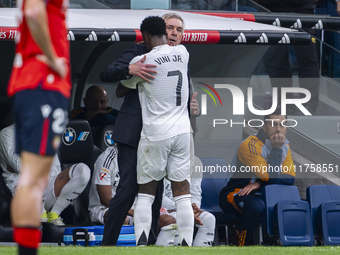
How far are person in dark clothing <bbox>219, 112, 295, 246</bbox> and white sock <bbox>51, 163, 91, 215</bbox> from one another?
57.0 inches

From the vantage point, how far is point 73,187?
25.8ft

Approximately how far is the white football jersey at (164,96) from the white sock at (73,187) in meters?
1.88

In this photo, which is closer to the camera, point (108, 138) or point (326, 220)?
point (326, 220)

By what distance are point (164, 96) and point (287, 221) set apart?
8.06 feet

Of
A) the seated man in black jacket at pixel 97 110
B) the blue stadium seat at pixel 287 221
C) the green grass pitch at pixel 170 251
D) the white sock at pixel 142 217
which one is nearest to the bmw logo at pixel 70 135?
the seated man in black jacket at pixel 97 110

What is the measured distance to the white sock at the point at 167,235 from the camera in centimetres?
736

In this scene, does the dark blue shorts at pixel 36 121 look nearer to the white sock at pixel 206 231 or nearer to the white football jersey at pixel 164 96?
the white football jersey at pixel 164 96

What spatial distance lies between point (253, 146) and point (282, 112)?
136cm

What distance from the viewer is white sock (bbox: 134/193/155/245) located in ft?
20.0

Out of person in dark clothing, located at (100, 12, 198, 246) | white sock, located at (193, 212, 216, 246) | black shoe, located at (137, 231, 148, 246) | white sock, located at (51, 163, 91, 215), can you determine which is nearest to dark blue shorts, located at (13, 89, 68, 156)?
person in dark clothing, located at (100, 12, 198, 246)

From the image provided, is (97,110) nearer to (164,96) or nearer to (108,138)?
(108,138)

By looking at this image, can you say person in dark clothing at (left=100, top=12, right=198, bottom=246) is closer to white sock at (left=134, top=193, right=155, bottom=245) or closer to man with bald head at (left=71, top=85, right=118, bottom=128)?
white sock at (left=134, top=193, right=155, bottom=245)

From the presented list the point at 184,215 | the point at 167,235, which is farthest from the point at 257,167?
the point at 184,215

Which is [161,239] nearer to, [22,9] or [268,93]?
[268,93]
